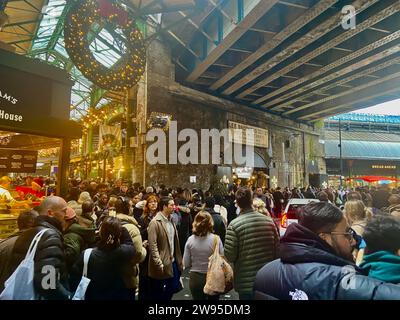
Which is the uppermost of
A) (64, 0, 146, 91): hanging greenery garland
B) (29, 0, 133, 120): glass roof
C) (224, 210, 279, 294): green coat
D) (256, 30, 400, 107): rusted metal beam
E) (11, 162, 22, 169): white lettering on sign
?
(29, 0, 133, 120): glass roof

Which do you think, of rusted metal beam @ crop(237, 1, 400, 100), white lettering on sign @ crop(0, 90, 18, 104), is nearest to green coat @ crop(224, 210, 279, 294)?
white lettering on sign @ crop(0, 90, 18, 104)

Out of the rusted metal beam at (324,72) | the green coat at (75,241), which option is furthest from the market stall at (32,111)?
the rusted metal beam at (324,72)

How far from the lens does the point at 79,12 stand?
209 inches

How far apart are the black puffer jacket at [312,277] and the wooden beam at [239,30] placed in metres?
9.63

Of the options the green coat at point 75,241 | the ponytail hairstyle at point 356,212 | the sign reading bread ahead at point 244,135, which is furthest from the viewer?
the sign reading bread ahead at point 244,135

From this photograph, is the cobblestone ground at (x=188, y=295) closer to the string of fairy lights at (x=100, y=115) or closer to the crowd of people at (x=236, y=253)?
the crowd of people at (x=236, y=253)

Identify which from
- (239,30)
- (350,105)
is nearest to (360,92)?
(350,105)

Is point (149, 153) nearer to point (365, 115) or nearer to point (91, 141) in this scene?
point (91, 141)

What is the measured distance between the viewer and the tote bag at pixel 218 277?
309 centimetres

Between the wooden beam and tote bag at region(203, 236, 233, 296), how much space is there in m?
9.17

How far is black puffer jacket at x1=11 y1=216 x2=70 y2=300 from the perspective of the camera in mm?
1936

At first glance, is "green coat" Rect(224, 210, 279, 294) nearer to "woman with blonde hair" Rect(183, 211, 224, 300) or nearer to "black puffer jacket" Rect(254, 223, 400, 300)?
"woman with blonde hair" Rect(183, 211, 224, 300)
